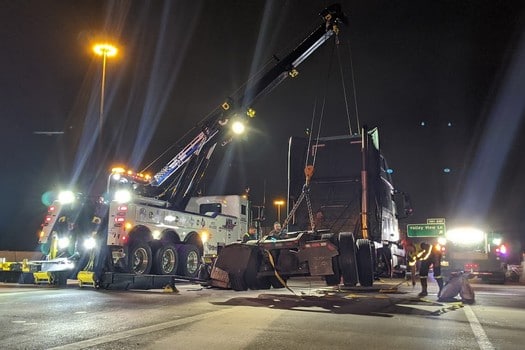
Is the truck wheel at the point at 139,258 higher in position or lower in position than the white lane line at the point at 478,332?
higher

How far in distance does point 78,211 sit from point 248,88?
6.34 metres

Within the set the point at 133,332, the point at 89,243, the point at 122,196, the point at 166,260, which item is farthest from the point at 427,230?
the point at 133,332

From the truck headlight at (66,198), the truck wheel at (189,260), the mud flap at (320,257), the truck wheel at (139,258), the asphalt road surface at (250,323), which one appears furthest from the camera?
the truck wheel at (189,260)

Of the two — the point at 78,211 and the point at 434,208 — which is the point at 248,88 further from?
the point at 434,208

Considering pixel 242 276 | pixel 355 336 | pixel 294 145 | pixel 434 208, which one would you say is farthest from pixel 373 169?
pixel 434 208

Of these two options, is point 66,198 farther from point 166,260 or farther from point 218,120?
point 218,120

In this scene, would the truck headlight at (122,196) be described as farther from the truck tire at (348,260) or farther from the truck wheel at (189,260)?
the truck tire at (348,260)

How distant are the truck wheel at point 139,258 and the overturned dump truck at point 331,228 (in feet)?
14.0

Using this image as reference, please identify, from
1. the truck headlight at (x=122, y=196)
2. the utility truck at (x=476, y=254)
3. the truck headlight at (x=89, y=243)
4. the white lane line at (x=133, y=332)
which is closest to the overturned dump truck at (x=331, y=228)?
the white lane line at (x=133, y=332)

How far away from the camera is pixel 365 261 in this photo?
1074cm

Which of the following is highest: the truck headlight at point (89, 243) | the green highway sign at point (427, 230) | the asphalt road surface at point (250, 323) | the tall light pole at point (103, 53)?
the tall light pole at point (103, 53)

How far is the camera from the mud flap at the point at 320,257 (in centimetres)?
928

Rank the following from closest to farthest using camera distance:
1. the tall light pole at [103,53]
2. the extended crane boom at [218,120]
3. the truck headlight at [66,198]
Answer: the extended crane boom at [218,120] < the truck headlight at [66,198] < the tall light pole at [103,53]

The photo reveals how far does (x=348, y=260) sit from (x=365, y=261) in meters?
0.96
